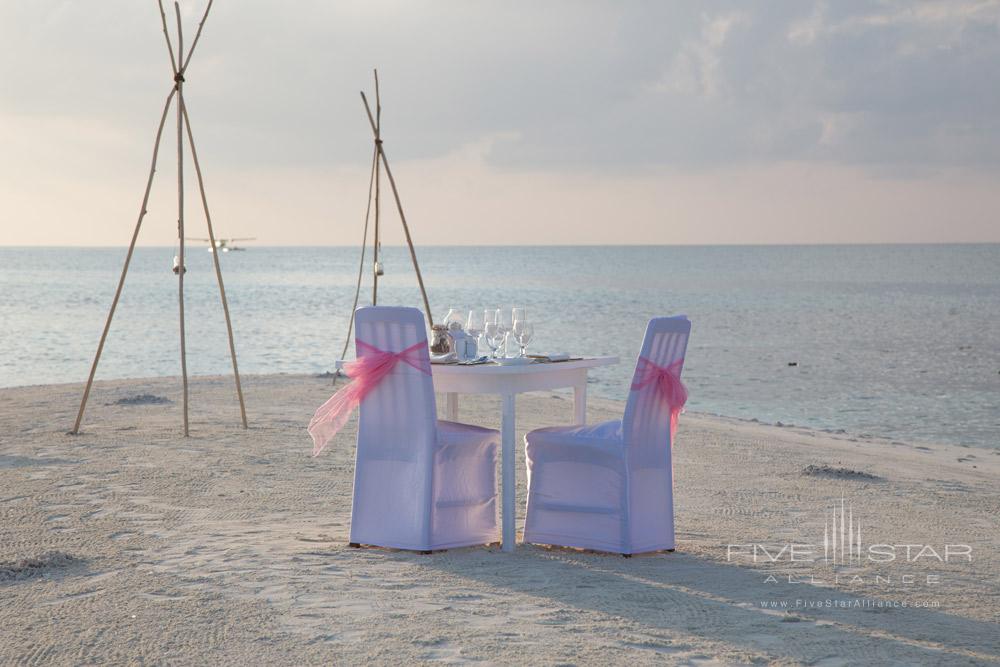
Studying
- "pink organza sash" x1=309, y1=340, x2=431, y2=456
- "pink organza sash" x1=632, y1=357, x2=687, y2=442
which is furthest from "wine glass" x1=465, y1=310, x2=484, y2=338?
"pink organza sash" x1=632, y1=357, x2=687, y2=442

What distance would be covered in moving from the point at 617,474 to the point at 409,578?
3.12ft

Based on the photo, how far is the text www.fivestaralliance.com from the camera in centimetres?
369

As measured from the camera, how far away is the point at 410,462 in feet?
14.1

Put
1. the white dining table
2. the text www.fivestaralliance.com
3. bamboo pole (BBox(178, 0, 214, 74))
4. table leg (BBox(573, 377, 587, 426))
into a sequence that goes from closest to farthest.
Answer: the text www.fivestaralliance.com → the white dining table → table leg (BBox(573, 377, 587, 426)) → bamboo pole (BBox(178, 0, 214, 74))

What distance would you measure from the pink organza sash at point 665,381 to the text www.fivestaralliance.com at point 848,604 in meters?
0.90

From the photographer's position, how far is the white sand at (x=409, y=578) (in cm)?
323

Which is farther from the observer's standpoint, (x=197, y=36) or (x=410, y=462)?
(x=197, y=36)

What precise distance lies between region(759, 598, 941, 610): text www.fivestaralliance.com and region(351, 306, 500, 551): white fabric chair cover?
51.5 inches

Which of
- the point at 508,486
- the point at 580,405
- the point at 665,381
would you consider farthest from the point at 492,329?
the point at 665,381

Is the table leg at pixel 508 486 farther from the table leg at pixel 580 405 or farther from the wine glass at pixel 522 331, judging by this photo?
the table leg at pixel 580 405

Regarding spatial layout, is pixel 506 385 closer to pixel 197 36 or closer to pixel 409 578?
pixel 409 578

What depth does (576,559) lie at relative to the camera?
4.33m

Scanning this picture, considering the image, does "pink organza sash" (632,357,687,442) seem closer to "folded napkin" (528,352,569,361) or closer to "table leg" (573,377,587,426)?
"folded napkin" (528,352,569,361)

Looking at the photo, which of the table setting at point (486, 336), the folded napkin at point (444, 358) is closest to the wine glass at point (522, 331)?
the table setting at point (486, 336)
